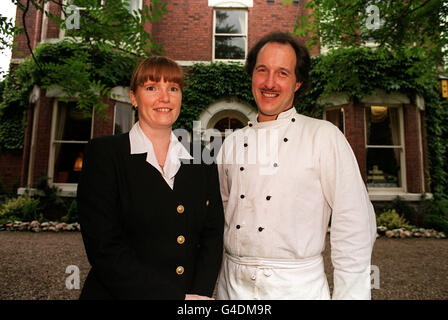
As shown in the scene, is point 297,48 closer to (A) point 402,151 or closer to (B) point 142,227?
(B) point 142,227

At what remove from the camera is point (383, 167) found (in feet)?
25.3

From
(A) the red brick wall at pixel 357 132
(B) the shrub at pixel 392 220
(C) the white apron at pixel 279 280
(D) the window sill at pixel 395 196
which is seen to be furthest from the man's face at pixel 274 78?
(D) the window sill at pixel 395 196

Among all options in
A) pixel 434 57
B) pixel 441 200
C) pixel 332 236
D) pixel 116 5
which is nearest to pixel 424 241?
pixel 441 200

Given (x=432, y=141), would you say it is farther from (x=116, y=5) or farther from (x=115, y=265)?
(x=115, y=265)

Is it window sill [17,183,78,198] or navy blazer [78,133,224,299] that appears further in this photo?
window sill [17,183,78,198]

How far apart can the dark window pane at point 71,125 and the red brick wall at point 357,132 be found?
7.07 m

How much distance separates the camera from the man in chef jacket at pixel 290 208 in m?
1.36

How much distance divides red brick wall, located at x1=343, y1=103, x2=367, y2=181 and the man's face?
6366mm

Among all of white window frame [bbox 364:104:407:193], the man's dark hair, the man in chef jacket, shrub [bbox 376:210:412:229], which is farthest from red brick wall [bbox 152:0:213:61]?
the man in chef jacket

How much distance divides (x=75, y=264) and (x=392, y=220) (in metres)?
6.92

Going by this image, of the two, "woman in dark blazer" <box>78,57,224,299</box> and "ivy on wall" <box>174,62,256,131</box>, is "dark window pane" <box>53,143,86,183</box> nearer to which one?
"ivy on wall" <box>174,62,256,131</box>

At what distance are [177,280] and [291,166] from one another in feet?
2.66

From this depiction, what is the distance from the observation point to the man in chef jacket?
1.36m

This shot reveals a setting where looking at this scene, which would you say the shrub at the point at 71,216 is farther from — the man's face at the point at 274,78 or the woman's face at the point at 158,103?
the man's face at the point at 274,78
